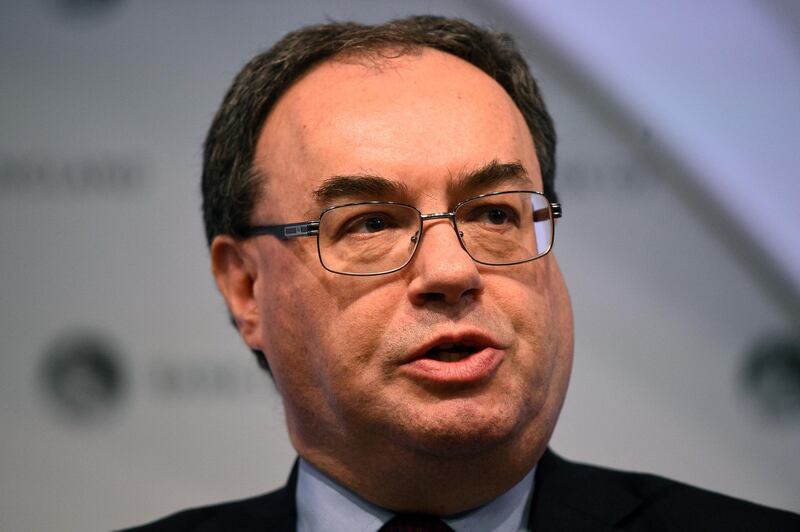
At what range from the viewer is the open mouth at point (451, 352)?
1604 mm

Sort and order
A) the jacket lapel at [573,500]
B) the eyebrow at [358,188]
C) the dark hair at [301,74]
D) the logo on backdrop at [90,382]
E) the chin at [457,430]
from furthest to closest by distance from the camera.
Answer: the logo on backdrop at [90,382], the dark hair at [301,74], the jacket lapel at [573,500], the eyebrow at [358,188], the chin at [457,430]

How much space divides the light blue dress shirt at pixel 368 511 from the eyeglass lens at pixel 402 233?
1.46ft

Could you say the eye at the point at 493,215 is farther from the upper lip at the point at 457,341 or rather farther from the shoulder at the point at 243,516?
the shoulder at the point at 243,516

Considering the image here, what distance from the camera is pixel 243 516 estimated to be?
6.81 feet

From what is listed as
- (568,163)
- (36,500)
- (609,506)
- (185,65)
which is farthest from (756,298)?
(36,500)

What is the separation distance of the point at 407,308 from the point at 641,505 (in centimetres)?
68

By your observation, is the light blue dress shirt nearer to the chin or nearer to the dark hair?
the chin

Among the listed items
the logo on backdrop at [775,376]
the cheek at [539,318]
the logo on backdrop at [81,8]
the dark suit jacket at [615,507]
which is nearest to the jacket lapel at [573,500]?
the dark suit jacket at [615,507]

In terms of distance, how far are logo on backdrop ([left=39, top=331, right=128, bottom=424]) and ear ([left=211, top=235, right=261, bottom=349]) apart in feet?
3.22

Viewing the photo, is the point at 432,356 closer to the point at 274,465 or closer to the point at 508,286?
the point at 508,286

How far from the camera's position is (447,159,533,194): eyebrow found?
5.55ft

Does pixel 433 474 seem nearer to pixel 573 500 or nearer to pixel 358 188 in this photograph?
pixel 573 500

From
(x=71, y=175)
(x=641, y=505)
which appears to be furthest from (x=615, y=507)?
(x=71, y=175)

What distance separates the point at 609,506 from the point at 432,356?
1.76 feet
